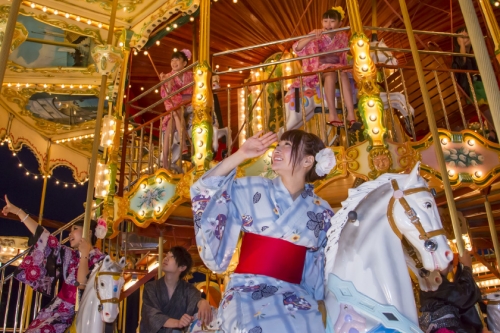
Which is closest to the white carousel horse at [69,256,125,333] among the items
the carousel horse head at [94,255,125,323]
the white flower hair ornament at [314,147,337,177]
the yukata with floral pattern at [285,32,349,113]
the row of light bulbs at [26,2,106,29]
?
the carousel horse head at [94,255,125,323]

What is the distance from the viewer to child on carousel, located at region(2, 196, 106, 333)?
391cm

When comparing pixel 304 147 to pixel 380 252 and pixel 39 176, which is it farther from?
pixel 39 176

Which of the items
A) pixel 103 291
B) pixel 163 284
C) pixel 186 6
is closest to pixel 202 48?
pixel 186 6

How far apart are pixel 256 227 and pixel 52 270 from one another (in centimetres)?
278

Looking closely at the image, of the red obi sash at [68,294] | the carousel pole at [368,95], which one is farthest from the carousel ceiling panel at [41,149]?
the carousel pole at [368,95]

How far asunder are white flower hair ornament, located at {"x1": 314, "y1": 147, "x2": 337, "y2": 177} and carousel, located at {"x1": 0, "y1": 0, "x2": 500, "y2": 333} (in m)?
0.17

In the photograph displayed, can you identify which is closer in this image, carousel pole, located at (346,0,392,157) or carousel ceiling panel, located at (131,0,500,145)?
carousel pole, located at (346,0,392,157)

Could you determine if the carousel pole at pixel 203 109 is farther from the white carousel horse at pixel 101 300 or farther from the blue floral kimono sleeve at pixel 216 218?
the blue floral kimono sleeve at pixel 216 218

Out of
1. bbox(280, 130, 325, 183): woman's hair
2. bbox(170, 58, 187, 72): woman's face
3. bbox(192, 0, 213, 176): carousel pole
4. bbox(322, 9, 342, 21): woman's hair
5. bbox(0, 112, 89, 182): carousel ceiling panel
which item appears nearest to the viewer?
bbox(280, 130, 325, 183): woman's hair

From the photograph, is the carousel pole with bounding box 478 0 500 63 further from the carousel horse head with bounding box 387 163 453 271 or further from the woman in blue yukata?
the carousel horse head with bounding box 387 163 453 271

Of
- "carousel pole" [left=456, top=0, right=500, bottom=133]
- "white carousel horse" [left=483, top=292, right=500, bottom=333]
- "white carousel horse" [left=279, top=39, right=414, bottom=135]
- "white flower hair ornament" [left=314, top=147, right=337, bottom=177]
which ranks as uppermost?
"white carousel horse" [left=279, top=39, right=414, bottom=135]

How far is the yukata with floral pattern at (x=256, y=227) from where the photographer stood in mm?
2033

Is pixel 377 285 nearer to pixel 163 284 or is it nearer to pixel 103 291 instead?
pixel 103 291

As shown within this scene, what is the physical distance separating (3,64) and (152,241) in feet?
23.4
